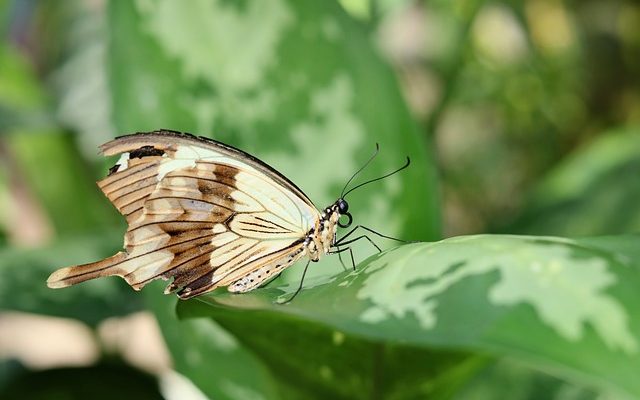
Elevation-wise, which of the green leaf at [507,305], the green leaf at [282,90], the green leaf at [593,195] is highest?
the green leaf at [282,90]

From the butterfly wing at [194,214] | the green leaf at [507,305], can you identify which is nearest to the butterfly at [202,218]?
the butterfly wing at [194,214]

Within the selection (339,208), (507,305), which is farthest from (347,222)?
(507,305)

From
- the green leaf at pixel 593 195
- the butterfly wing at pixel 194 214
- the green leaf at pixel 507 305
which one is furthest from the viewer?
the green leaf at pixel 593 195

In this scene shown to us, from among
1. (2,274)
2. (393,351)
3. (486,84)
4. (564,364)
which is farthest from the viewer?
(486,84)

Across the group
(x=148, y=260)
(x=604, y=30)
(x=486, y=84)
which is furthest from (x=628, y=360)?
(x=604, y=30)

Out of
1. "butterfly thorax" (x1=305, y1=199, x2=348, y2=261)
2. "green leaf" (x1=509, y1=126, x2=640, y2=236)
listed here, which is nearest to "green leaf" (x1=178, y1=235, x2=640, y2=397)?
"butterfly thorax" (x1=305, y1=199, x2=348, y2=261)

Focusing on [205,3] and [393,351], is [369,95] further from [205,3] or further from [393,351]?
[393,351]

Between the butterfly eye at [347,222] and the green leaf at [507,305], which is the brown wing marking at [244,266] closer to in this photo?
the butterfly eye at [347,222]
